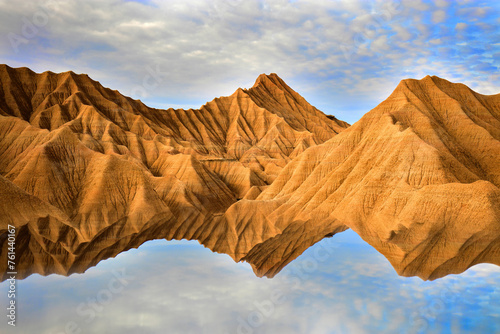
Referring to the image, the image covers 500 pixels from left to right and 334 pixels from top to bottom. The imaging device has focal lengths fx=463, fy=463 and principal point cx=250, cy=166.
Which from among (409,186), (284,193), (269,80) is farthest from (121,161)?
(269,80)

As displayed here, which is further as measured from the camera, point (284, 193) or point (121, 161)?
point (284, 193)

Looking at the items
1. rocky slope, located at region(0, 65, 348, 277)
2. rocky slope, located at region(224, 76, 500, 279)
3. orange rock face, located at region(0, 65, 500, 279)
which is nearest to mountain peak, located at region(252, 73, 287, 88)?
rocky slope, located at region(0, 65, 348, 277)

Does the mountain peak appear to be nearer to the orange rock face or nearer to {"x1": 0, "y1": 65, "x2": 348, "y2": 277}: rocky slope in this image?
{"x1": 0, "y1": 65, "x2": 348, "y2": 277}: rocky slope

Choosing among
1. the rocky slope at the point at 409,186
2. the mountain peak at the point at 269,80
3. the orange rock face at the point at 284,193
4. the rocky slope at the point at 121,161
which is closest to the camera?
the rocky slope at the point at 409,186

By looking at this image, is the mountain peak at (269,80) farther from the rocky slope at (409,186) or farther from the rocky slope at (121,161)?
the rocky slope at (409,186)

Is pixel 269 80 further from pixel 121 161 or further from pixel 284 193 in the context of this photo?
pixel 121 161

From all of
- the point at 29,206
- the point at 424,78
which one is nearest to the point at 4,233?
the point at 29,206

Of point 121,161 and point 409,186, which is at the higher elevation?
point 121,161

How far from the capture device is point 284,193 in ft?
247

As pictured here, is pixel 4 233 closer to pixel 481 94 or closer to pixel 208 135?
pixel 481 94

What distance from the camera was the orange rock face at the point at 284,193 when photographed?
39153 mm

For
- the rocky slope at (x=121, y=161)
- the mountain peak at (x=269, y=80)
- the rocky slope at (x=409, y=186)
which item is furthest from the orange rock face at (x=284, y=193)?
the mountain peak at (x=269, y=80)

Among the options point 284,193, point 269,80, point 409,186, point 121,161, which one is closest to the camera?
point 409,186

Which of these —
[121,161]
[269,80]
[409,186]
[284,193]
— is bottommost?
[409,186]
